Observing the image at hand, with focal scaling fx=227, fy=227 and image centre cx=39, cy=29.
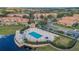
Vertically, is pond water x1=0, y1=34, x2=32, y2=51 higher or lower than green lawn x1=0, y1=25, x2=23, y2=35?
lower

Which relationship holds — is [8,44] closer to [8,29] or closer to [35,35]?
[8,29]

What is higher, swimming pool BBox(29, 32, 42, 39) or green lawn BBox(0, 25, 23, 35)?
green lawn BBox(0, 25, 23, 35)

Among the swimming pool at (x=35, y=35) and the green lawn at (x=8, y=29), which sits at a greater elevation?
the green lawn at (x=8, y=29)

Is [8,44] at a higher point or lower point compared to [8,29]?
lower

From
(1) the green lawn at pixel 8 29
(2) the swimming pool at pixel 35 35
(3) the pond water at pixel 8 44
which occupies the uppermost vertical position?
(1) the green lawn at pixel 8 29

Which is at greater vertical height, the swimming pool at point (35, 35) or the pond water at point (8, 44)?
the swimming pool at point (35, 35)

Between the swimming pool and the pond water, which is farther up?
the swimming pool

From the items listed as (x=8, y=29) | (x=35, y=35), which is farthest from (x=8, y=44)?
(x=35, y=35)

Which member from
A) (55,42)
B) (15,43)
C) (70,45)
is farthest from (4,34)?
(70,45)

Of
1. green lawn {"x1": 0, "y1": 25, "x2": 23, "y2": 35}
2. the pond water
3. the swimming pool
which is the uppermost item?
green lawn {"x1": 0, "y1": 25, "x2": 23, "y2": 35}
